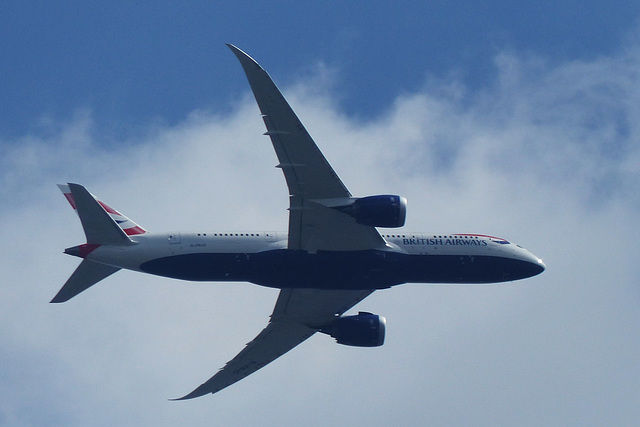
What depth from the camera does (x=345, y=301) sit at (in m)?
64.6

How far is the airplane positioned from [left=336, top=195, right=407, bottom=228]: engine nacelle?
5cm

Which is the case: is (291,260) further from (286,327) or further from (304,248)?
(286,327)

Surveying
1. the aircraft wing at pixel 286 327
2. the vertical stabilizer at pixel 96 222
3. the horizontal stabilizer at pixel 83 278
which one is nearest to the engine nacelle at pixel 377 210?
Answer: the aircraft wing at pixel 286 327

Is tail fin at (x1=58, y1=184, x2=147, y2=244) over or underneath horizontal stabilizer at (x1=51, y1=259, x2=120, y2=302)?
over

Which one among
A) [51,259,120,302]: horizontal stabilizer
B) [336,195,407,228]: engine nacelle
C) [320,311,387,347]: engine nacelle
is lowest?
[51,259,120,302]: horizontal stabilizer

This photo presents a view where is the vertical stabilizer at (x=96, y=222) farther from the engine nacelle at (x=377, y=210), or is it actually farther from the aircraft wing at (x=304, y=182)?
the engine nacelle at (x=377, y=210)

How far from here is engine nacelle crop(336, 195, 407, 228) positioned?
182ft

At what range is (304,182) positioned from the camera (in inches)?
2146

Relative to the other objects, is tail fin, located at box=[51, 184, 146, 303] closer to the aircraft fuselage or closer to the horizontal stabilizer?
the horizontal stabilizer

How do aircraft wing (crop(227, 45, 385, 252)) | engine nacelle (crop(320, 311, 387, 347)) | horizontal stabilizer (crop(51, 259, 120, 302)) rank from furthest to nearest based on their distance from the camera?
engine nacelle (crop(320, 311, 387, 347)) < horizontal stabilizer (crop(51, 259, 120, 302)) < aircraft wing (crop(227, 45, 385, 252))

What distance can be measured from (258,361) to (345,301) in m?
6.46

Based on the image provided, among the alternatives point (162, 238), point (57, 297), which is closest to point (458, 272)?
point (162, 238)

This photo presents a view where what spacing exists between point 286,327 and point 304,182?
45.5 feet

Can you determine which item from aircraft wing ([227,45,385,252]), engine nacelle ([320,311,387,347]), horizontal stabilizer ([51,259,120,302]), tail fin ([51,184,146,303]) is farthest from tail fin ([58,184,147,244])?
engine nacelle ([320,311,387,347])
